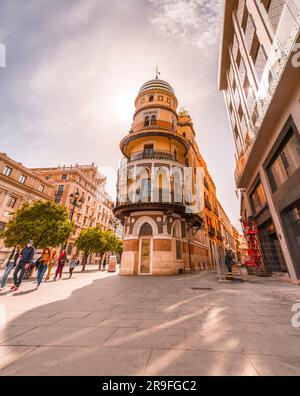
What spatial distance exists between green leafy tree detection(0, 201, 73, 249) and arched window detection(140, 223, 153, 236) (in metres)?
6.34

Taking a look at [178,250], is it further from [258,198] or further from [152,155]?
[152,155]

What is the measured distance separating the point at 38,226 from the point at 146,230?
8557 millimetres

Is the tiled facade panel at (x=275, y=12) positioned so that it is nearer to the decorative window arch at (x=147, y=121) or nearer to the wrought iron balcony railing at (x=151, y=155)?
the wrought iron balcony railing at (x=151, y=155)

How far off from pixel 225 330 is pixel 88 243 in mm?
23449

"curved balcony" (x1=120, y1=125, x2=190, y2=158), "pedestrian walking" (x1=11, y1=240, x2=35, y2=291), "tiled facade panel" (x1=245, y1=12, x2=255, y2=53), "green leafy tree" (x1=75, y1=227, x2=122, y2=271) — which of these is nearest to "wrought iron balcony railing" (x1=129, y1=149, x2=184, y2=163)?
"curved balcony" (x1=120, y1=125, x2=190, y2=158)

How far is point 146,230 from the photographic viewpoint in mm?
15633

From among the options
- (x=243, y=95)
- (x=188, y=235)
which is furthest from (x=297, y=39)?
(x=188, y=235)

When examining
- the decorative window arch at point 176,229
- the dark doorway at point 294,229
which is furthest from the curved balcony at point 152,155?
the dark doorway at point 294,229

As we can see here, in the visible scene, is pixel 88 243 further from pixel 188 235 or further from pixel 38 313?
pixel 38 313

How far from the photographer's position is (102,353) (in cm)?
240

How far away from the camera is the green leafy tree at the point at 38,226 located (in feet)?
42.4

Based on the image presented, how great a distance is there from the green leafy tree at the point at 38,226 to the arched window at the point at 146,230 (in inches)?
250

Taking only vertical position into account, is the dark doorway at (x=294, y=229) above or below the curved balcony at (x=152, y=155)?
below

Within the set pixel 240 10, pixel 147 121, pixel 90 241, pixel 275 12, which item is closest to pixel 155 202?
pixel 147 121
